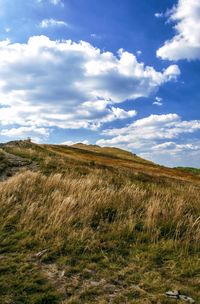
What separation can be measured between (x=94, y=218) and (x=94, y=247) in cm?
177

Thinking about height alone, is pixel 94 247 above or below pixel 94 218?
Result: below

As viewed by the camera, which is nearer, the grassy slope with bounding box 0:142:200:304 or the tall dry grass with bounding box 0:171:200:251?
the grassy slope with bounding box 0:142:200:304

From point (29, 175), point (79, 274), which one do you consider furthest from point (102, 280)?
point (29, 175)

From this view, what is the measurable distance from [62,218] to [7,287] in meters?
2.86

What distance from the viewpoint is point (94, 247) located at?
724 centimetres

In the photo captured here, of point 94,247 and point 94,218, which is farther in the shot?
point 94,218

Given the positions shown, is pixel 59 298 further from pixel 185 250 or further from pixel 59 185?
pixel 59 185

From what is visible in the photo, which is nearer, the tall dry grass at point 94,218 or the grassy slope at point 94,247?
the grassy slope at point 94,247

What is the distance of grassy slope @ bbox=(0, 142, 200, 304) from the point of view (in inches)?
225

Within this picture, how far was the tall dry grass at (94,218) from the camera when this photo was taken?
304 inches

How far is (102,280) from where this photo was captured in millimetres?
6082

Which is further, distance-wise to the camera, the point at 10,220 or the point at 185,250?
the point at 10,220

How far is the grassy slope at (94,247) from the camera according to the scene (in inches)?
225

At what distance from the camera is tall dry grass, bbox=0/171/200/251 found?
7730 mm
